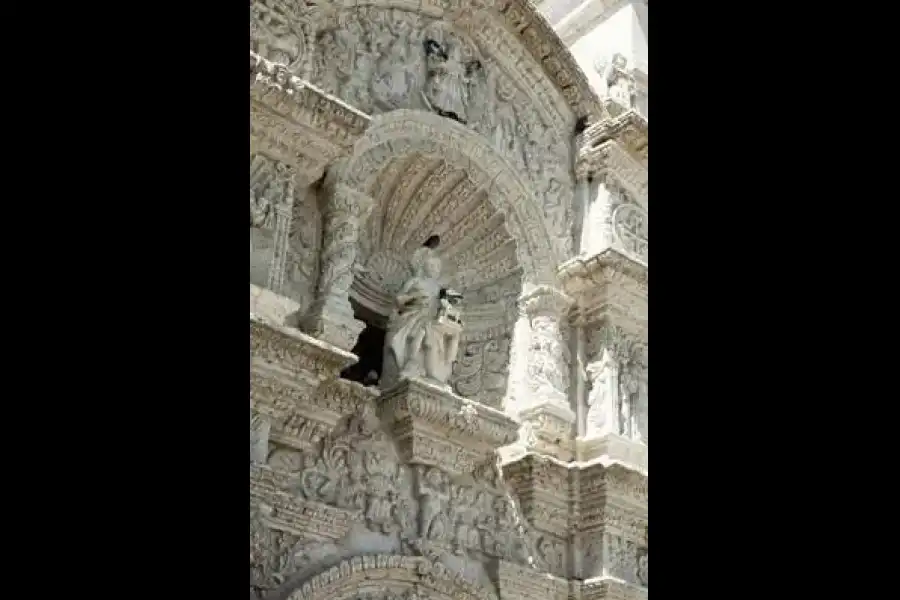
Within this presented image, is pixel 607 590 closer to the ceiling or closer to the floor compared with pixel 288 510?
closer to the floor

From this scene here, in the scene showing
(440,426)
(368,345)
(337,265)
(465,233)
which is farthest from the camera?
(465,233)

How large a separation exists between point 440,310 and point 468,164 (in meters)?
1.26

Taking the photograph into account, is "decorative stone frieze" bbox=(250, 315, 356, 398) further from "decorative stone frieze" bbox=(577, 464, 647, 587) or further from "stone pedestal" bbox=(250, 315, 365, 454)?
"decorative stone frieze" bbox=(577, 464, 647, 587)

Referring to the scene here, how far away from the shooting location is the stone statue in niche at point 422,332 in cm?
759

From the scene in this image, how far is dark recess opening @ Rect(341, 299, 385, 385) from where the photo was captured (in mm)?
8211

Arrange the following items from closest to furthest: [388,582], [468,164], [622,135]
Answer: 1. [388,582]
2. [468,164]
3. [622,135]

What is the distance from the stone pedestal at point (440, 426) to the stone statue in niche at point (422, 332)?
0.70 feet

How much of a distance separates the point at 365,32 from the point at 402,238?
1.47 metres

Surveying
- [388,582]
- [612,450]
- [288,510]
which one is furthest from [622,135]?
[288,510]

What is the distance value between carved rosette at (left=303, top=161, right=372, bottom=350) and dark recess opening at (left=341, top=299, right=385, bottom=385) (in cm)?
87

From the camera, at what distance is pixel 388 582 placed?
22.4ft

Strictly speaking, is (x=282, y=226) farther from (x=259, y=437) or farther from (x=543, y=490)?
(x=543, y=490)
